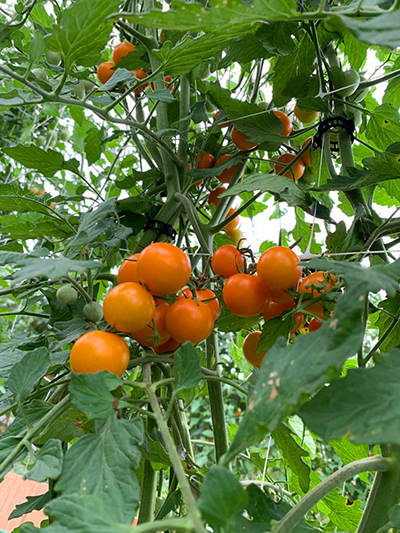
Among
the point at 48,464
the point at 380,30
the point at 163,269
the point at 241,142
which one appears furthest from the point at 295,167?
the point at 48,464

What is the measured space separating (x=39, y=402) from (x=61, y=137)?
1.30 meters

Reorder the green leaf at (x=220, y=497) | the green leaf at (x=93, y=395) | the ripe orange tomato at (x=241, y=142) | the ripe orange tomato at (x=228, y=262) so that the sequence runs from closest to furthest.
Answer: the green leaf at (x=220, y=497)
the green leaf at (x=93, y=395)
the ripe orange tomato at (x=228, y=262)
the ripe orange tomato at (x=241, y=142)

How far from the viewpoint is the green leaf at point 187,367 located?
0.37 m

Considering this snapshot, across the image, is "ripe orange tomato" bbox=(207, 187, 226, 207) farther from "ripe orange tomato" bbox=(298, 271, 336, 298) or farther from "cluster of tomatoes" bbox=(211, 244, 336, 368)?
"ripe orange tomato" bbox=(298, 271, 336, 298)

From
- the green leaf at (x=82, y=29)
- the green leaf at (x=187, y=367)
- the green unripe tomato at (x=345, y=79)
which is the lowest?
the green leaf at (x=187, y=367)

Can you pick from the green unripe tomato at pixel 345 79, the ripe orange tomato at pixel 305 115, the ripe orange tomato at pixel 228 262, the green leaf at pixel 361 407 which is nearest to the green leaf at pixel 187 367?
the green leaf at pixel 361 407

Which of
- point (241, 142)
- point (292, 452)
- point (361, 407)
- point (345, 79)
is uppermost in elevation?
point (345, 79)

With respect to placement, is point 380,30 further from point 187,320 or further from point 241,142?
point 241,142

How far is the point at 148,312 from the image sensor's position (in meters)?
0.47

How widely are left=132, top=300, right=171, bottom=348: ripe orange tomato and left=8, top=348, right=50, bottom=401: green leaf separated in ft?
0.34

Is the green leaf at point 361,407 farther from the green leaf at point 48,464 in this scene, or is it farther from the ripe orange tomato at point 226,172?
the ripe orange tomato at point 226,172

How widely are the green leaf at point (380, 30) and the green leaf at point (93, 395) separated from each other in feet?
0.94

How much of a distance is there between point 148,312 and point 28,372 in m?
0.12

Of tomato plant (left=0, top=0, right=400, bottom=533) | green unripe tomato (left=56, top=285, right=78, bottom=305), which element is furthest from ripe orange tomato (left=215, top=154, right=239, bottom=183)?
green unripe tomato (left=56, top=285, right=78, bottom=305)
